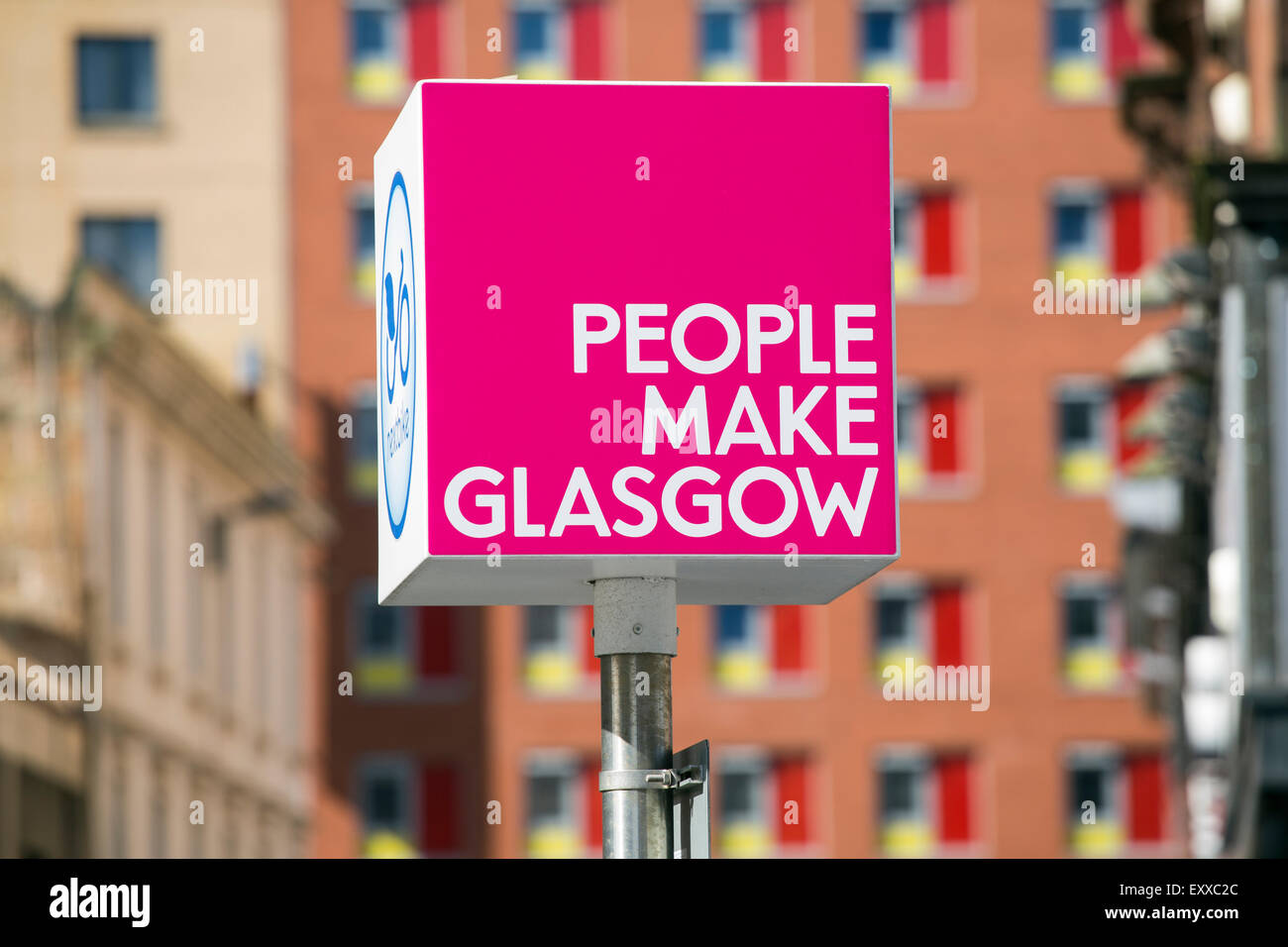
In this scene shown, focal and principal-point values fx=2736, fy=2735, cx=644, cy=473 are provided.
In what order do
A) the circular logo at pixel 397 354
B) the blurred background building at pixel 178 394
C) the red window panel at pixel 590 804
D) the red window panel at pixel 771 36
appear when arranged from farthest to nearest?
the red window panel at pixel 771 36, the red window panel at pixel 590 804, the blurred background building at pixel 178 394, the circular logo at pixel 397 354

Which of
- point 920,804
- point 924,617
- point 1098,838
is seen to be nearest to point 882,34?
point 924,617

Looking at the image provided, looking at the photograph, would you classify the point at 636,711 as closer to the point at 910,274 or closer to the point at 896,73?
the point at 910,274

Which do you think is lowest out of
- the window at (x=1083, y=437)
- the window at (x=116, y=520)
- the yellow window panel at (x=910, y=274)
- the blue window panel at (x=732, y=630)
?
the blue window panel at (x=732, y=630)

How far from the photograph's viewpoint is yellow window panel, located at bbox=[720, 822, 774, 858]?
4950 centimetres

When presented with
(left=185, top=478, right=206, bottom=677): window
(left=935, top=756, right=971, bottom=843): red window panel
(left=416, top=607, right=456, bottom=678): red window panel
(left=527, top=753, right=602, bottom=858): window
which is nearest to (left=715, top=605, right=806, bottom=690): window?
(left=527, top=753, right=602, bottom=858): window

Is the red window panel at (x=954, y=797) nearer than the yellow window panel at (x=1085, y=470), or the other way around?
the red window panel at (x=954, y=797)

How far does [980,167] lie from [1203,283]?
29.7 metres

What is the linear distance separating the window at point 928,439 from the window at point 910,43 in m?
5.64

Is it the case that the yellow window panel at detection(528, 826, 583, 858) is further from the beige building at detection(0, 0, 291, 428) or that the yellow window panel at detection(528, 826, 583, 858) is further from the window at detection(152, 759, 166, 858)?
the beige building at detection(0, 0, 291, 428)

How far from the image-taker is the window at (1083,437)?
166 feet

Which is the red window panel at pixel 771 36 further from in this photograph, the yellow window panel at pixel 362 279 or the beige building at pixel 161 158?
the beige building at pixel 161 158

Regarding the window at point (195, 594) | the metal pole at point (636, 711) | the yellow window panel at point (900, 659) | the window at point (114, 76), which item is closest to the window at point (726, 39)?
the window at point (114, 76)
